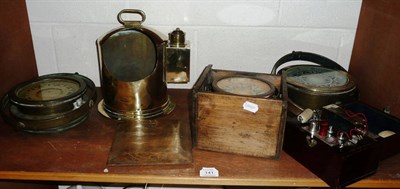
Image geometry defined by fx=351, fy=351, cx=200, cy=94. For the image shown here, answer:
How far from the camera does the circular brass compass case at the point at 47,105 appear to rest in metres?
1.03

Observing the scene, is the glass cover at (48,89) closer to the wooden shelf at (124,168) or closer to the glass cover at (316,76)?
the wooden shelf at (124,168)

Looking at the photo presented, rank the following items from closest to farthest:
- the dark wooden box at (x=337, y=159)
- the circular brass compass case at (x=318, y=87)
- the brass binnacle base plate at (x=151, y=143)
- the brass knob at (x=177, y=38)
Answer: the dark wooden box at (x=337, y=159) → the brass binnacle base plate at (x=151, y=143) → the circular brass compass case at (x=318, y=87) → the brass knob at (x=177, y=38)

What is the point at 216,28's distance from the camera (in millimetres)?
1341

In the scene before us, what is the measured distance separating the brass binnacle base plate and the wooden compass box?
0.21ft

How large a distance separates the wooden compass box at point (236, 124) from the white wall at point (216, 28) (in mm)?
400

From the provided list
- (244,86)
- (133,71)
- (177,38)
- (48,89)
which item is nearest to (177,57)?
(177,38)

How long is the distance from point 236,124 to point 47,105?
0.55m

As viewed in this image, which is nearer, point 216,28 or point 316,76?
point 316,76

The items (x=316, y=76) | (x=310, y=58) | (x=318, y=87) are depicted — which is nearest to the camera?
(x=318, y=87)

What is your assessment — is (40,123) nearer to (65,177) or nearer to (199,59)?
(65,177)

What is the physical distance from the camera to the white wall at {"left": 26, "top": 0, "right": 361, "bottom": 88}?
1305 millimetres

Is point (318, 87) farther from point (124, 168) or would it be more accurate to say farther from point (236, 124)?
point (124, 168)

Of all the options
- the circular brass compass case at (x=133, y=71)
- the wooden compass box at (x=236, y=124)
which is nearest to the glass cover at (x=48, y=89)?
the circular brass compass case at (x=133, y=71)

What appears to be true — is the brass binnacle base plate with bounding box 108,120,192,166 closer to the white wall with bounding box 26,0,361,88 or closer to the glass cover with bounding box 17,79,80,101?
the glass cover with bounding box 17,79,80,101
